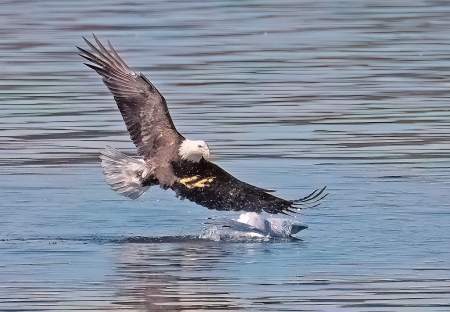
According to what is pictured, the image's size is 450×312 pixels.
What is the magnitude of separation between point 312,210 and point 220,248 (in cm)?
156

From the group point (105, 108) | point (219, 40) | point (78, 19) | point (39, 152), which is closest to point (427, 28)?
point (219, 40)

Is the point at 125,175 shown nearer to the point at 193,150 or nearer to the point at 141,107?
the point at 141,107

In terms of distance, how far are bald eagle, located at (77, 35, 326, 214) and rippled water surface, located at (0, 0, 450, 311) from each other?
0.35 m

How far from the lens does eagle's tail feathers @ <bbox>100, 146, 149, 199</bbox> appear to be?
10.1 metres

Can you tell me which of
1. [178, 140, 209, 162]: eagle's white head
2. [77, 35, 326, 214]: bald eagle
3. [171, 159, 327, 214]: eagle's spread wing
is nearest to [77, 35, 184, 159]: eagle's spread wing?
[77, 35, 326, 214]: bald eagle

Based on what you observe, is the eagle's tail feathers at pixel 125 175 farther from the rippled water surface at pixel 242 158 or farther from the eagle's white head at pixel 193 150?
the eagle's white head at pixel 193 150

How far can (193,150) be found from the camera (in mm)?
9484

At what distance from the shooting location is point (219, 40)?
20312mm

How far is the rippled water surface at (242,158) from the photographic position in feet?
25.4

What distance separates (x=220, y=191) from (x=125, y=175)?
3.57ft

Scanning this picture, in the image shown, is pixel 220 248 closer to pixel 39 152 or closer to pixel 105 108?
pixel 39 152

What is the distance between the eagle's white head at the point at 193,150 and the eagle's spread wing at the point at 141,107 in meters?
0.17

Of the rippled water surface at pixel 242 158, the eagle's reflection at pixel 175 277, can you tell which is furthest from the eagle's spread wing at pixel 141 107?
the eagle's reflection at pixel 175 277

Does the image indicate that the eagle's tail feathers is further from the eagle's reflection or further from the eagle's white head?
the eagle's reflection
